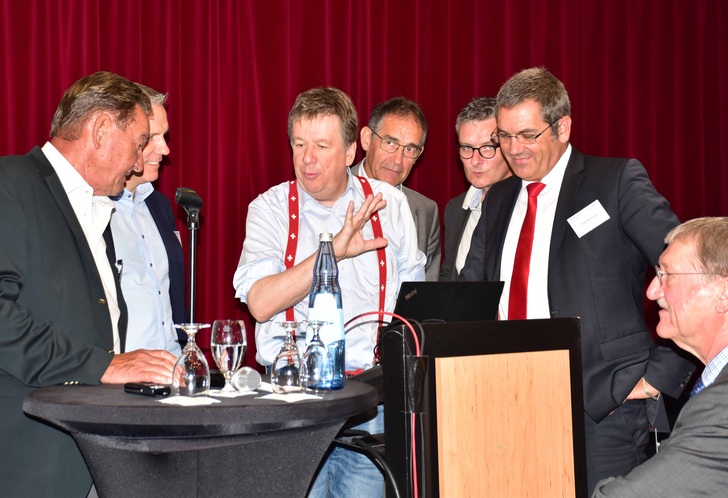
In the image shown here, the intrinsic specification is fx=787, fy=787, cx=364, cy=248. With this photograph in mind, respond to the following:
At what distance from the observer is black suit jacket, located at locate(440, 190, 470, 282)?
13.1ft

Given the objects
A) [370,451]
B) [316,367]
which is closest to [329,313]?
[316,367]

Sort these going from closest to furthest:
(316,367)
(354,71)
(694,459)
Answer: (694,459), (316,367), (354,71)

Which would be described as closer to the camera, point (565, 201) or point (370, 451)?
point (370, 451)

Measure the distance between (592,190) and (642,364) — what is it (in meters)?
0.64

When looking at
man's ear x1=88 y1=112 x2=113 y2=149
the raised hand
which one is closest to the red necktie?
the raised hand

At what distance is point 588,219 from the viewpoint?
2795 millimetres

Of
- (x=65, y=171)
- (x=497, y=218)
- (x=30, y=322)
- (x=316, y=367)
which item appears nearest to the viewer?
(x=316, y=367)

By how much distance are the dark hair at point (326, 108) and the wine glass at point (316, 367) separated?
3.56 feet

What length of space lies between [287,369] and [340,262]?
0.98 m

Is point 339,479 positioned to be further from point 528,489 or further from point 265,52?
point 265,52

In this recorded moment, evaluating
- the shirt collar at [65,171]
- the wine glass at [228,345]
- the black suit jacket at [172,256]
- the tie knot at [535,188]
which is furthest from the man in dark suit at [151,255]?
the tie knot at [535,188]

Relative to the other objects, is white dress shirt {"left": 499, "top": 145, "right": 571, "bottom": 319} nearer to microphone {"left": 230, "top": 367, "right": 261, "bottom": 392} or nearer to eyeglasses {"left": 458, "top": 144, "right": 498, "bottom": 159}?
eyeglasses {"left": 458, "top": 144, "right": 498, "bottom": 159}

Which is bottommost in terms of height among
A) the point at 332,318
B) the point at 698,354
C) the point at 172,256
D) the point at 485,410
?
the point at 485,410

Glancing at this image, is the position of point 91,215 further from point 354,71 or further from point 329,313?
point 354,71
